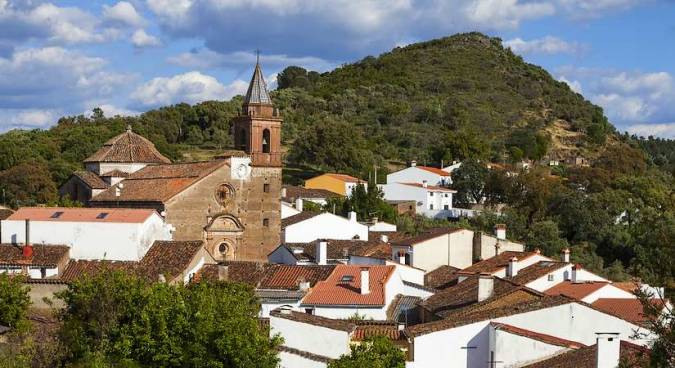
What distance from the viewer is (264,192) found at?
5531 centimetres

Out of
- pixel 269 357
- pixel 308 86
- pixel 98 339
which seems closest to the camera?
pixel 269 357

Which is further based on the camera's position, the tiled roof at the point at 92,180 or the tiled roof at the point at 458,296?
the tiled roof at the point at 92,180

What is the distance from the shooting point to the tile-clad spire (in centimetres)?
5647

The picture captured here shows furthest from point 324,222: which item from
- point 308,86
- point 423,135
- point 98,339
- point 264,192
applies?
point 308,86

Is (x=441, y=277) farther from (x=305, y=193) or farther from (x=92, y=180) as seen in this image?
(x=305, y=193)

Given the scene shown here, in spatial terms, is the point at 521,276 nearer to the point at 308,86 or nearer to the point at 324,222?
the point at 324,222

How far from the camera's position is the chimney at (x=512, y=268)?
142 feet

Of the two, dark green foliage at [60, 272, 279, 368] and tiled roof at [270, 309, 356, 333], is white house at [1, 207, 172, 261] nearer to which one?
dark green foliage at [60, 272, 279, 368]

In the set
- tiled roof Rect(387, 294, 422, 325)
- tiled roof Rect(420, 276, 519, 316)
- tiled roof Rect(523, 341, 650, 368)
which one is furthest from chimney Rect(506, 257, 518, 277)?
tiled roof Rect(523, 341, 650, 368)

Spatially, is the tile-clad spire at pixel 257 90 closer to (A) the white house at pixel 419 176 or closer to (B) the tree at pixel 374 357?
(B) the tree at pixel 374 357

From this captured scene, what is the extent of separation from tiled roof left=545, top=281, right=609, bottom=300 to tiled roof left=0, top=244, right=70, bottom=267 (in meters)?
18.8

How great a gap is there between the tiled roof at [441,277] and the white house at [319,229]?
439 inches

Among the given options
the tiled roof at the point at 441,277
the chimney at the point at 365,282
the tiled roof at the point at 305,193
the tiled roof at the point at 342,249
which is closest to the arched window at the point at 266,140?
the tiled roof at the point at 342,249

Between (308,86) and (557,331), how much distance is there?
407 ft
